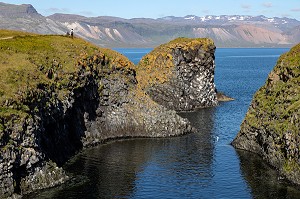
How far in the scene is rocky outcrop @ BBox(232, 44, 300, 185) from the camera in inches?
2753

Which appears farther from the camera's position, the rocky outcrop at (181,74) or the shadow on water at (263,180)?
the rocky outcrop at (181,74)

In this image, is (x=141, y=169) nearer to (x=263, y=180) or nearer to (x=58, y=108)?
(x=58, y=108)

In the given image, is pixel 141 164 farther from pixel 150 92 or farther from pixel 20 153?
pixel 150 92

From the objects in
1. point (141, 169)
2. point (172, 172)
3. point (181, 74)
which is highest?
point (181, 74)

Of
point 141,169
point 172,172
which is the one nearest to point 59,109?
point 141,169

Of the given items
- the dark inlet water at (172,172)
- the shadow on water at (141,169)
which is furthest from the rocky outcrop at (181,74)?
the shadow on water at (141,169)

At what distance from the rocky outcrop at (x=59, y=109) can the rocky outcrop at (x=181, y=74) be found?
77.9 ft

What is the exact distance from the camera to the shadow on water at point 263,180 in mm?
62812

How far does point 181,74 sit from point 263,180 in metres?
72.4

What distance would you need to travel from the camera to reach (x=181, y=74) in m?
138

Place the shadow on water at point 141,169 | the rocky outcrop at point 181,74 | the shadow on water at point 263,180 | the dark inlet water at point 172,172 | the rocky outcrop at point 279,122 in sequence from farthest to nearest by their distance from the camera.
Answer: the rocky outcrop at point 181,74, the rocky outcrop at point 279,122, the shadow on water at point 141,169, the dark inlet water at point 172,172, the shadow on water at point 263,180

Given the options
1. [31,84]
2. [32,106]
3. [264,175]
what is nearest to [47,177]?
[32,106]

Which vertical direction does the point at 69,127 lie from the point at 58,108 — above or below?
below

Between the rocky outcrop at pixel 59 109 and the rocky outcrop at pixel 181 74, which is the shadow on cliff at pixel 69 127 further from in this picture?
the rocky outcrop at pixel 181 74
